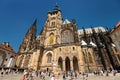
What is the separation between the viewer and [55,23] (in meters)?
39.9

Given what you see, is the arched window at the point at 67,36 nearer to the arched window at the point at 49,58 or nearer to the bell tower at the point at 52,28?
the bell tower at the point at 52,28

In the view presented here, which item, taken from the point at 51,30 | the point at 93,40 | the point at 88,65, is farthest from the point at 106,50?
the point at 51,30

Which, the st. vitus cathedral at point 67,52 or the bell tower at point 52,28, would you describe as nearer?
the st. vitus cathedral at point 67,52

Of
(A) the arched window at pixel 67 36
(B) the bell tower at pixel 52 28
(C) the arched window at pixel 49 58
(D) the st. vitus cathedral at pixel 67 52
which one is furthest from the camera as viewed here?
(B) the bell tower at pixel 52 28

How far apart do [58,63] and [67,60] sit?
9.17 ft

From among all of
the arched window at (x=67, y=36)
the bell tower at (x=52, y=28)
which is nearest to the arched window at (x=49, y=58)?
the bell tower at (x=52, y=28)

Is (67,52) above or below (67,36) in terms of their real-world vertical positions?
below

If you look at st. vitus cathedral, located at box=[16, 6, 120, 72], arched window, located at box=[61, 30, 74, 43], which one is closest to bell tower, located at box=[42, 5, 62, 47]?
st. vitus cathedral, located at box=[16, 6, 120, 72]

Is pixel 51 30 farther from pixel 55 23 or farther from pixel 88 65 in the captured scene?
pixel 88 65

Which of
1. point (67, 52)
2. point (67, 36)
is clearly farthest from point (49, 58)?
point (67, 36)

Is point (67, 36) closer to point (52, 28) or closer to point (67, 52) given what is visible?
point (52, 28)

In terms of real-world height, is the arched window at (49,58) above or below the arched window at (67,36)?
below

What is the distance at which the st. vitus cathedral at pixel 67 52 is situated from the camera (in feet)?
88.6

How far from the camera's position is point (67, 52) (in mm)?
27391
